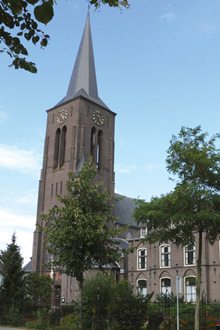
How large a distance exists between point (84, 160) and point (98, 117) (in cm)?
954

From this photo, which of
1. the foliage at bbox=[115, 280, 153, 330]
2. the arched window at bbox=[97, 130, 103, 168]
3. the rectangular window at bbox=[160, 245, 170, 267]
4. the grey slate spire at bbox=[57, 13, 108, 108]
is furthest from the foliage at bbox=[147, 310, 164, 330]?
the grey slate spire at bbox=[57, 13, 108, 108]

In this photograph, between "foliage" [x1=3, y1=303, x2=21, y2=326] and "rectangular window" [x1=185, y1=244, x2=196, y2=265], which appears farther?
"rectangular window" [x1=185, y1=244, x2=196, y2=265]

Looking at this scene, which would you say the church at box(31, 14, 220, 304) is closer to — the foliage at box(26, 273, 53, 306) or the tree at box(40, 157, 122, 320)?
the foliage at box(26, 273, 53, 306)

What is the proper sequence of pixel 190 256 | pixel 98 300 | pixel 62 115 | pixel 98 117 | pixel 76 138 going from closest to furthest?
pixel 98 300 < pixel 190 256 < pixel 76 138 < pixel 62 115 < pixel 98 117

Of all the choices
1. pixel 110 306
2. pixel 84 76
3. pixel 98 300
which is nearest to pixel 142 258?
pixel 98 300

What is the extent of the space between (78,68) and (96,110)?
8395 millimetres

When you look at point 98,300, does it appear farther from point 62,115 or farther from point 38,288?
point 62,115

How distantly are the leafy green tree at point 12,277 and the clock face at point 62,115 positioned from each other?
3086 centimetres

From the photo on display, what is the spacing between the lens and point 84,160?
52812 mm

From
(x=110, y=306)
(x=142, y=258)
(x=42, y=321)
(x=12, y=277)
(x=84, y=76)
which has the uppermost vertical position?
(x=84, y=76)

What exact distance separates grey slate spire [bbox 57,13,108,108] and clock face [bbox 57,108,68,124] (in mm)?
1797

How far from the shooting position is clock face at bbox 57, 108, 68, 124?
191 ft

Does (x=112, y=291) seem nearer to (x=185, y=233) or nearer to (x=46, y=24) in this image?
(x=185, y=233)

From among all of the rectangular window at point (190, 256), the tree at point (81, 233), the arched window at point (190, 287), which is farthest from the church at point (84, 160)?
the tree at point (81, 233)
